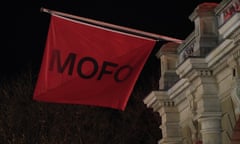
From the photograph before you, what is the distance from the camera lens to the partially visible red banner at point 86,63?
57.4 feet

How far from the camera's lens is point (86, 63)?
17.6m

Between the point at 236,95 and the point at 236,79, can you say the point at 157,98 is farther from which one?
the point at 236,79

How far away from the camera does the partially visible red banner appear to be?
1748cm

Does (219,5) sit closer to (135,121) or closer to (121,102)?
(121,102)

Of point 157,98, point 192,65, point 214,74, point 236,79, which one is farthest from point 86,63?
point 157,98

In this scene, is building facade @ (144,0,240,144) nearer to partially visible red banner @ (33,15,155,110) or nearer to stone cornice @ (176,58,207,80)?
stone cornice @ (176,58,207,80)

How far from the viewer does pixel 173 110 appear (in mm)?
22891

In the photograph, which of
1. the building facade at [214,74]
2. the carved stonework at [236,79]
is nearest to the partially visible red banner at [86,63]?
the building facade at [214,74]

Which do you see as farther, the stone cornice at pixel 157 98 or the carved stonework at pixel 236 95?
the stone cornice at pixel 157 98

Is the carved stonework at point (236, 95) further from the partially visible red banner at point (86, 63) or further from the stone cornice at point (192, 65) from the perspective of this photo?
the partially visible red banner at point (86, 63)

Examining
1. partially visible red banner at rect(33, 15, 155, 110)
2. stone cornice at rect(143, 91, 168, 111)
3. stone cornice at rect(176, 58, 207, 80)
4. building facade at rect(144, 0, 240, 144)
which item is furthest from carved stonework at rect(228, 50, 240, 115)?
stone cornice at rect(143, 91, 168, 111)

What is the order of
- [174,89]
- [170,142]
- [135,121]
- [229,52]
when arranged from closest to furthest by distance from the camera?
[229,52]
[174,89]
[170,142]
[135,121]

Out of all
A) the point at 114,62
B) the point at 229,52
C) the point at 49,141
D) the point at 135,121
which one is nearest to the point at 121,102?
the point at 114,62

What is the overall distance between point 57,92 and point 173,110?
6.14 meters
